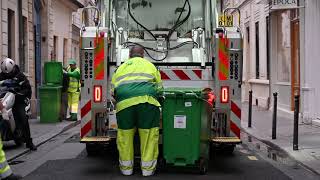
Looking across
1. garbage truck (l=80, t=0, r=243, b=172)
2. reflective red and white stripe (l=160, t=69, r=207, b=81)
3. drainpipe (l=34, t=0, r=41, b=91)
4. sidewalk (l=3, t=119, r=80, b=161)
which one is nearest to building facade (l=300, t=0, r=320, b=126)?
garbage truck (l=80, t=0, r=243, b=172)

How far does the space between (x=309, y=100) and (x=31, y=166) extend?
27.2 ft

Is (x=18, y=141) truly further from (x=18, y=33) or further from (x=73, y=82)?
(x=18, y=33)

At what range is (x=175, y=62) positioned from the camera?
910 cm

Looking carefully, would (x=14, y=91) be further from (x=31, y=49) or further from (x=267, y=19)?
(x=267, y=19)

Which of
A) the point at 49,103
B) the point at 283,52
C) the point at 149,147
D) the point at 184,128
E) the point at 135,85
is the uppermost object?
the point at 283,52

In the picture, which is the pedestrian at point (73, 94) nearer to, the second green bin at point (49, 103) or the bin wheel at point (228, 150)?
the second green bin at point (49, 103)

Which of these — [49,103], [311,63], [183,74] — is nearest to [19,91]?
[183,74]

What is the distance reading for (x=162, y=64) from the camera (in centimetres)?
902

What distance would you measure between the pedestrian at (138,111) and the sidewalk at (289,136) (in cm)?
248

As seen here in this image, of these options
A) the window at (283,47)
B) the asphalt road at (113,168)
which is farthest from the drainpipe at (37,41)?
the asphalt road at (113,168)

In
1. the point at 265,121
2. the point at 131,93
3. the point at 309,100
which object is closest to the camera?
the point at 131,93

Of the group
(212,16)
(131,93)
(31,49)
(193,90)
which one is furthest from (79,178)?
(31,49)

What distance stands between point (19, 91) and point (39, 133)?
318 centimetres

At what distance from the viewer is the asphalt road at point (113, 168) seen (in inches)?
314
